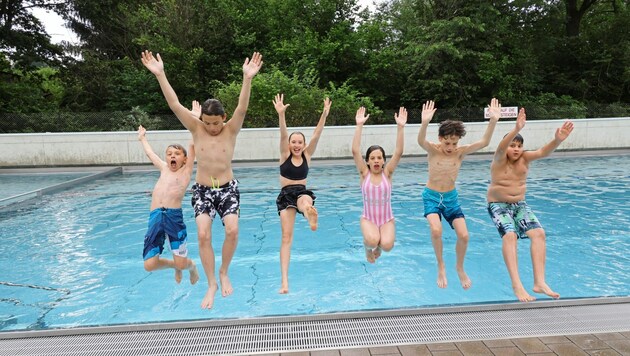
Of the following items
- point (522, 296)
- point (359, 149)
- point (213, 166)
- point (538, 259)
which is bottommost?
point (522, 296)

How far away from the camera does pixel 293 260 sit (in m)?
7.95

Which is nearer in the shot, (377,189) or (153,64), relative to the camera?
(153,64)

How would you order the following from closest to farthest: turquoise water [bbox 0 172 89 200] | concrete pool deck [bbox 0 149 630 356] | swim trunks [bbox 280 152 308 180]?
concrete pool deck [bbox 0 149 630 356] < swim trunks [bbox 280 152 308 180] < turquoise water [bbox 0 172 89 200]

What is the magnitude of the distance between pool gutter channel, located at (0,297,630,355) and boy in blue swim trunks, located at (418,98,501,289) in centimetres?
76

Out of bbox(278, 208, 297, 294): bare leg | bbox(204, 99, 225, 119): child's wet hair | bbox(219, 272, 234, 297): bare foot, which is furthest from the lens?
bbox(278, 208, 297, 294): bare leg

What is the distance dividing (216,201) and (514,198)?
3601 mm

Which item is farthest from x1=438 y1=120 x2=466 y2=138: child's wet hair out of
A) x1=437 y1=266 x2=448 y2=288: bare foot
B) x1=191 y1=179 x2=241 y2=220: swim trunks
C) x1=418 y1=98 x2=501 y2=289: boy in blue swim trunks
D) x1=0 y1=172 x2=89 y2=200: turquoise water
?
x1=0 y1=172 x2=89 y2=200: turquoise water

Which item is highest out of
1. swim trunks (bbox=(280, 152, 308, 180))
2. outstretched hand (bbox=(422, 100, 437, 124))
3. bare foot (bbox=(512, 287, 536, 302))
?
outstretched hand (bbox=(422, 100, 437, 124))

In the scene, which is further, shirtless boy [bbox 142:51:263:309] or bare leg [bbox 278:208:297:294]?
bare leg [bbox 278:208:297:294]

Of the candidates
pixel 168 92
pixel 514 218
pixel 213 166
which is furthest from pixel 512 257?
pixel 168 92

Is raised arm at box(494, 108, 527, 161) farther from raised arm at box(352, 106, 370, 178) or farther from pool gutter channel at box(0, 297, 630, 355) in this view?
pool gutter channel at box(0, 297, 630, 355)

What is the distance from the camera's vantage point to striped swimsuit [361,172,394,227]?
18.0 ft

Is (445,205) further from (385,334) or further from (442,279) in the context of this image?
(385,334)

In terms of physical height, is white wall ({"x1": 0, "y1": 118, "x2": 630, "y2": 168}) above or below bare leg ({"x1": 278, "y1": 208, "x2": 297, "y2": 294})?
above
